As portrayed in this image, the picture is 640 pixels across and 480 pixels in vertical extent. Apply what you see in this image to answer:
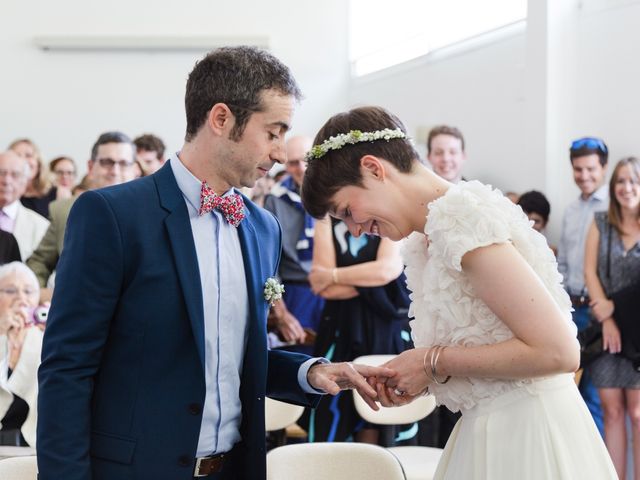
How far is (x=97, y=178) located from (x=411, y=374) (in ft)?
10.8

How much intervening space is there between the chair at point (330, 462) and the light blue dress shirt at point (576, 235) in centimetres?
318

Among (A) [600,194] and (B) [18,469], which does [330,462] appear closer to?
(B) [18,469]

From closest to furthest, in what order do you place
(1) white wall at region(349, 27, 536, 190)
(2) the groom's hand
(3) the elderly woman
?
1. (2) the groom's hand
2. (3) the elderly woman
3. (1) white wall at region(349, 27, 536, 190)

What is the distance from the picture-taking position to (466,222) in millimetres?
2066

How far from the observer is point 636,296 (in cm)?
511

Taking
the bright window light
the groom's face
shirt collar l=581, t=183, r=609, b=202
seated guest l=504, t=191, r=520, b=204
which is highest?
the bright window light

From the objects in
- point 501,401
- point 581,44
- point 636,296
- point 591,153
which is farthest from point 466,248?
point 581,44

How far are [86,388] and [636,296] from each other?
388 centimetres

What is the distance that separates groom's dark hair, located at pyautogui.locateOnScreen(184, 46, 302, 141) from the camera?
82.4 inches

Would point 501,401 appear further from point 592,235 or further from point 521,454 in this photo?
point 592,235

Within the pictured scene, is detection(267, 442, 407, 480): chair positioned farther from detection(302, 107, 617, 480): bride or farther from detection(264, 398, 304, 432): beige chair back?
detection(264, 398, 304, 432): beige chair back

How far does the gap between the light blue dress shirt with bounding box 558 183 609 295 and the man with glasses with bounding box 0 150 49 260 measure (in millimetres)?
3452

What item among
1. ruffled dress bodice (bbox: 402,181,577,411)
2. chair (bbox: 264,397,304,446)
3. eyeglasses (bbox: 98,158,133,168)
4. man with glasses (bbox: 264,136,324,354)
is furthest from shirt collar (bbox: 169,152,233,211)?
man with glasses (bbox: 264,136,324,354)

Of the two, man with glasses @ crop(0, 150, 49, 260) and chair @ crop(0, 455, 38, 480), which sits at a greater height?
man with glasses @ crop(0, 150, 49, 260)
